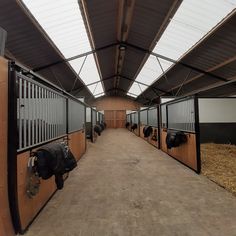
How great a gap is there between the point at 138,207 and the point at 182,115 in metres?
2.74

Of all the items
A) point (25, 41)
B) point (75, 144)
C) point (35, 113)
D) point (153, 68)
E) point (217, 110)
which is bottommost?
point (75, 144)

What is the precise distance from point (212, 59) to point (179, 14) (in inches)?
92.2

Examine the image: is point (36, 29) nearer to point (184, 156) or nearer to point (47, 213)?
point (47, 213)

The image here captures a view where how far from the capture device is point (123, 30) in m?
5.89

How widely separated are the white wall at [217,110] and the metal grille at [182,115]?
2.28 metres

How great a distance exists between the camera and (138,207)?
229cm

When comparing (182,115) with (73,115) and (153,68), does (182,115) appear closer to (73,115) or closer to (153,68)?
(73,115)

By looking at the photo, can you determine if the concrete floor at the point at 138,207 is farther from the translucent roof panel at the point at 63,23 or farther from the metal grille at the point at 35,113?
the translucent roof panel at the point at 63,23

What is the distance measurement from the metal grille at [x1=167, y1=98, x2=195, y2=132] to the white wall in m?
2.28

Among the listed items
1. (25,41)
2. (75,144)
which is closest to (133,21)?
(25,41)

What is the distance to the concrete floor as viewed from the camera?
1.82 meters

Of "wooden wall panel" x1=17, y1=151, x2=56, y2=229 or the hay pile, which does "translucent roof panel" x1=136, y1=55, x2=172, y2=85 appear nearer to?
the hay pile

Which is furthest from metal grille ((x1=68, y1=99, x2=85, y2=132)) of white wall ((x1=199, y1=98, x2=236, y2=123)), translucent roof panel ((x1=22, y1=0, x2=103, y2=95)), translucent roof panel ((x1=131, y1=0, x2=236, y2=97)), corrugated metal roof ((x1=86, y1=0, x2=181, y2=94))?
white wall ((x1=199, y1=98, x2=236, y2=123))

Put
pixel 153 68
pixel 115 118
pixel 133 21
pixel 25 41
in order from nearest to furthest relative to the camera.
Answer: pixel 25 41 → pixel 133 21 → pixel 153 68 → pixel 115 118
